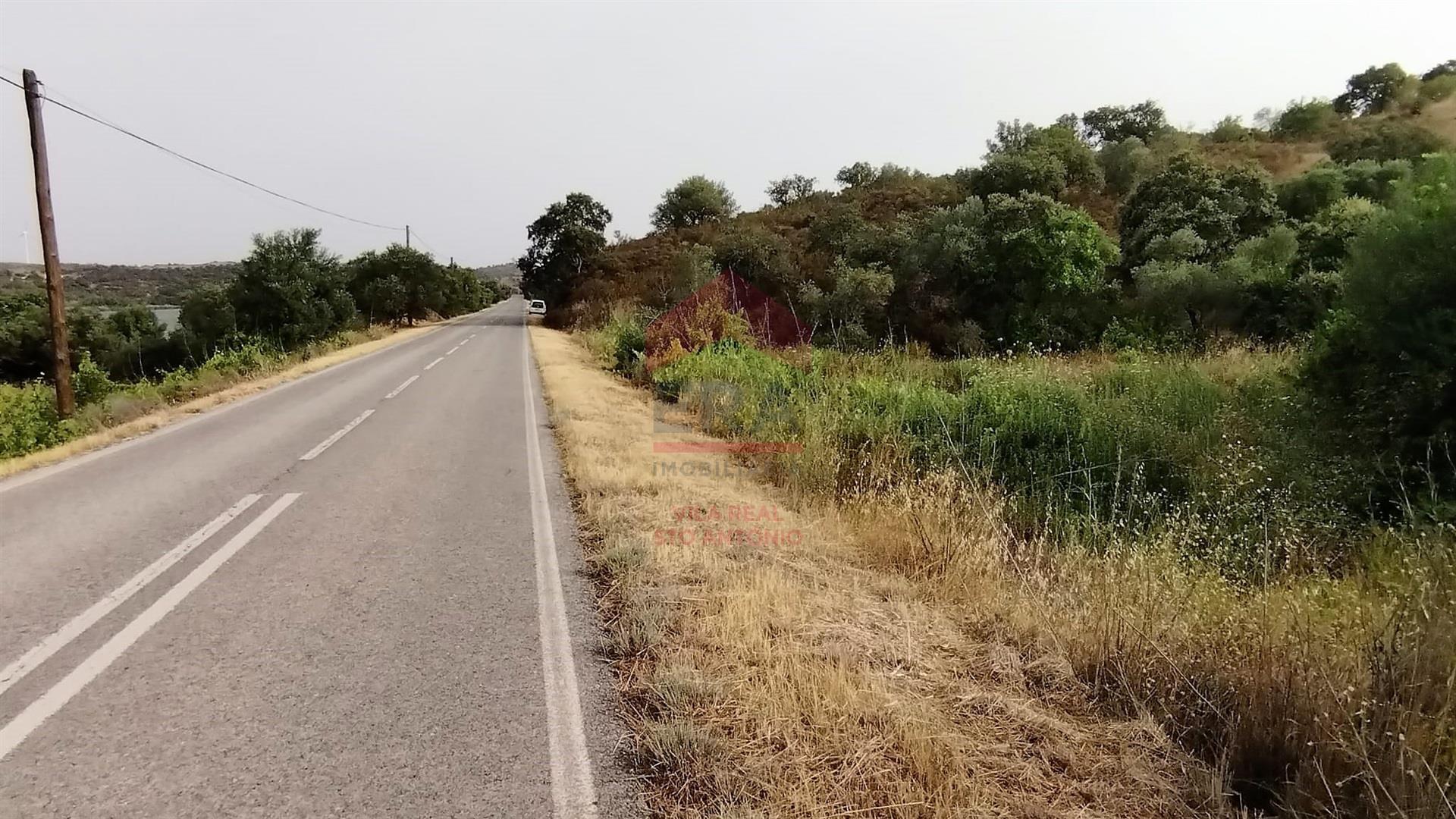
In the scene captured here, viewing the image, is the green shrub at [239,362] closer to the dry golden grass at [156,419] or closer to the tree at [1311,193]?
the dry golden grass at [156,419]

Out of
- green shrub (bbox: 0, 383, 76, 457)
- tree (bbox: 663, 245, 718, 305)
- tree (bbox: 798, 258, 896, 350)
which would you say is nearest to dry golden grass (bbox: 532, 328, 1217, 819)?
green shrub (bbox: 0, 383, 76, 457)

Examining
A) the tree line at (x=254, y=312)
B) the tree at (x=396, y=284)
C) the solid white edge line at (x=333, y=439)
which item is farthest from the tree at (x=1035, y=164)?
the tree at (x=396, y=284)

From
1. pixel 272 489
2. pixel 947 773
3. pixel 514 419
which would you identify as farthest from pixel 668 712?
pixel 514 419

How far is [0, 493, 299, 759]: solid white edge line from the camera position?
A: 119 inches

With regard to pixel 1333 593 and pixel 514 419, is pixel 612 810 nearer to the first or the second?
pixel 1333 593

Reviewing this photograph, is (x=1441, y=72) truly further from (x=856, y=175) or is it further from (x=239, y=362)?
(x=239, y=362)

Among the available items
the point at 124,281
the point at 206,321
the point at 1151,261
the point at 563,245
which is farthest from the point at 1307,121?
the point at 124,281

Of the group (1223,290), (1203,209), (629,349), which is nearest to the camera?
(1223,290)

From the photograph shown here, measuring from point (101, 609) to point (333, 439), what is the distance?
612 centimetres

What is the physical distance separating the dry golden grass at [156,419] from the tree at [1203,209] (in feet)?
86.0

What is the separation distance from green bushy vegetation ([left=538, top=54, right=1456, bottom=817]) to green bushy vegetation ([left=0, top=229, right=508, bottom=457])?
33.7 feet

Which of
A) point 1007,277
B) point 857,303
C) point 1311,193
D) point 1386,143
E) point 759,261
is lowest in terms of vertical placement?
point 857,303

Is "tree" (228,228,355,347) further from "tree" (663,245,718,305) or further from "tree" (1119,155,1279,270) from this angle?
"tree" (1119,155,1279,270)

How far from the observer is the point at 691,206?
64.5m
